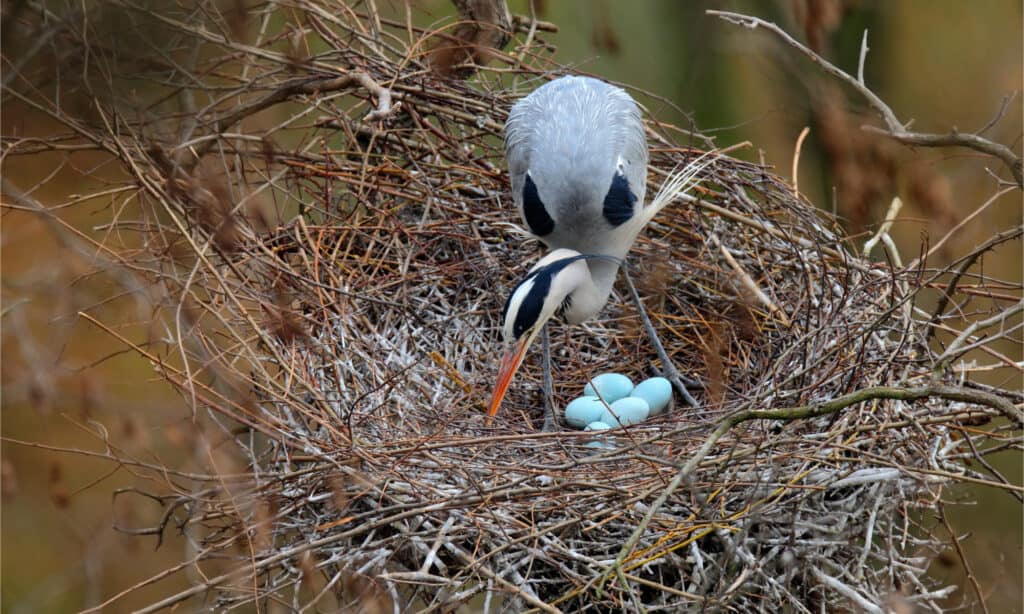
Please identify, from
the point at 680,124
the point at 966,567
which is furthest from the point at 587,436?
the point at 680,124

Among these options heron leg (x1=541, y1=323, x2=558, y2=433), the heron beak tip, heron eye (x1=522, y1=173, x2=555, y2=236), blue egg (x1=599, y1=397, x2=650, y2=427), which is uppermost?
heron eye (x1=522, y1=173, x2=555, y2=236)

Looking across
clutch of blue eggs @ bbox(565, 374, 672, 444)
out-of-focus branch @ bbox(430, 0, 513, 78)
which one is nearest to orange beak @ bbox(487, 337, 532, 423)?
clutch of blue eggs @ bbox(565, 374, 672, 444)

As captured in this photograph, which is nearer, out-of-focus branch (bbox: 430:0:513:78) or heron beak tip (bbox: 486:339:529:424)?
heron beak tip (bbox: 486:339:529:424)

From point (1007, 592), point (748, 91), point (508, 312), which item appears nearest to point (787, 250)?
point (748, 91)

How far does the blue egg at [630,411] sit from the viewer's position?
3301 mm

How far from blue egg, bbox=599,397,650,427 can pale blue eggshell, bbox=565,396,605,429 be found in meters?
0.04

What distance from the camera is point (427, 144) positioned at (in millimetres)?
4004

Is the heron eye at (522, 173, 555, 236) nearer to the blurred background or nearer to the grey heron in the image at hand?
the grey heron

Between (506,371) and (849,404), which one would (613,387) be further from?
(849,404)

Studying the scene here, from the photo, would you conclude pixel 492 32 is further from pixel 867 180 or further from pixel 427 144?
pixel 867 180

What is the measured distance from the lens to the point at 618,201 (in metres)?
3.44

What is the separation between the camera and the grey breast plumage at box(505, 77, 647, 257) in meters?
3.42

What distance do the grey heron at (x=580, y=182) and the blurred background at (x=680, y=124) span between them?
0.80ft

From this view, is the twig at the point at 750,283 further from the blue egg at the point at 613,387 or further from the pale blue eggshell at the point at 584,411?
the pale blue eggshell at the point at 584,411
